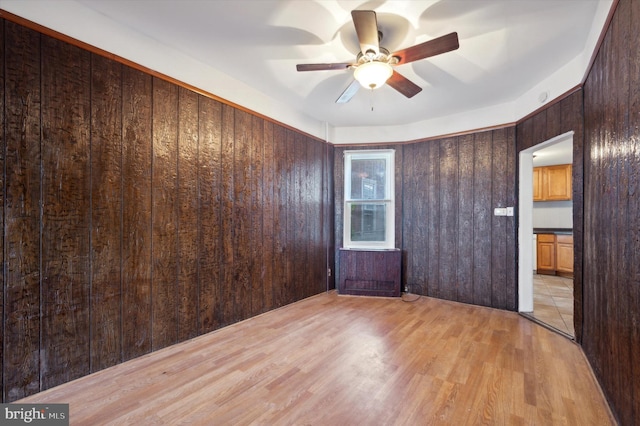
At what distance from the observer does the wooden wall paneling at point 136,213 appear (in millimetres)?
2260

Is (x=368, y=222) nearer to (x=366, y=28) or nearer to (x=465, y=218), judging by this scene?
(x=465, y=218)

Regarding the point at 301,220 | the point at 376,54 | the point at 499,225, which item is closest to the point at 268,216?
the point at 301,220

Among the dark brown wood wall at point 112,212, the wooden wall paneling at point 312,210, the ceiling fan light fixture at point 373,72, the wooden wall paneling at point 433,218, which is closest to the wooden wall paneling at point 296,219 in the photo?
the wooden wall paneling at point 312,210

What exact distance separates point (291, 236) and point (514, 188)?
2.94 m

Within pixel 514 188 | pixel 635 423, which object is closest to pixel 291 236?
pixel 514 188

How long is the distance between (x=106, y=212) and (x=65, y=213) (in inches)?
9.4

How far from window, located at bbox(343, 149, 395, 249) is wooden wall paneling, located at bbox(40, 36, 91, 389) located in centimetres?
337

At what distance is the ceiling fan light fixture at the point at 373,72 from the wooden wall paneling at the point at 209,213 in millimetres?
1548

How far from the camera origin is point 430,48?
1980mm

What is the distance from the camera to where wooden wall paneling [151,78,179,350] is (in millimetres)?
2445

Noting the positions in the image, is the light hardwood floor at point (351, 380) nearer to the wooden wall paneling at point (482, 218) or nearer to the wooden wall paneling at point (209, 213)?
the wooden wall paneling at point (209, 213)

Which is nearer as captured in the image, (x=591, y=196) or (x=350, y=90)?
(x=591, y=196)

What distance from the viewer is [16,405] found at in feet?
5.63

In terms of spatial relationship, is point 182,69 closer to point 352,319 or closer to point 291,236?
point 291,236
